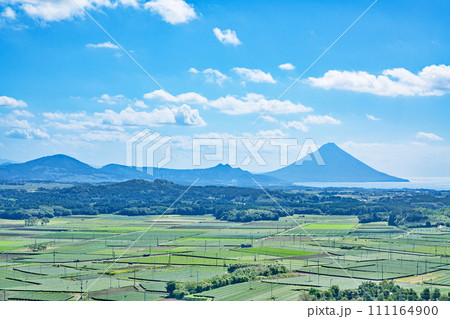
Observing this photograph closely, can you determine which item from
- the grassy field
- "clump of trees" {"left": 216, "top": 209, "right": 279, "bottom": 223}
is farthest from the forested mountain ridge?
the grassy field

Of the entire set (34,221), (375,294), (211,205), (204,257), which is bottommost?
(204,257)

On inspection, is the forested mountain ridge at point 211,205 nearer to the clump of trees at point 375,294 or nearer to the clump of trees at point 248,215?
the clump of trees at point 248,215

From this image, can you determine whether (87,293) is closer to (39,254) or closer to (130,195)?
(39,254)

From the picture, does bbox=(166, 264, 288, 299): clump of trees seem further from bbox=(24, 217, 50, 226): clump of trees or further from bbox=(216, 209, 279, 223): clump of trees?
bbox=(216, 209, 279, 223): clump of trees

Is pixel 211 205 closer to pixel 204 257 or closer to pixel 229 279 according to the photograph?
pixel 204 257

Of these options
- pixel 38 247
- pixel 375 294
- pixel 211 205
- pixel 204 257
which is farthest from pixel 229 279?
pixel 211 205

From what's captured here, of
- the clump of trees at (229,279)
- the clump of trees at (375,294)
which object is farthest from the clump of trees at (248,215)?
the clump of trees at (375,294)

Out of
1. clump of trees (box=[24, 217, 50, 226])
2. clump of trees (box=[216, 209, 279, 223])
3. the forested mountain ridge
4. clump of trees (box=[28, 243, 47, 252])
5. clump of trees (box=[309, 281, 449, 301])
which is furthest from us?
clump of trees (box=[216, 209, 279, 223])
